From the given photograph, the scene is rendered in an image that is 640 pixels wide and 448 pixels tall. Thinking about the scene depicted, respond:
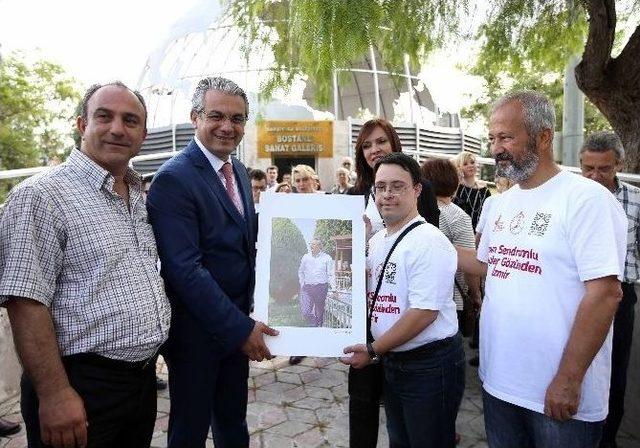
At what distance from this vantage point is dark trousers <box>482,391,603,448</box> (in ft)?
5.69

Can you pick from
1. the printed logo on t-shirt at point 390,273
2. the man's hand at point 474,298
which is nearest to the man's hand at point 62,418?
the printed logo on t-shirt at point 390,273

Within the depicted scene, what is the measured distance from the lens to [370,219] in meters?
2.53

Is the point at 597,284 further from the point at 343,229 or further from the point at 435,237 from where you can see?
the point at 343,229

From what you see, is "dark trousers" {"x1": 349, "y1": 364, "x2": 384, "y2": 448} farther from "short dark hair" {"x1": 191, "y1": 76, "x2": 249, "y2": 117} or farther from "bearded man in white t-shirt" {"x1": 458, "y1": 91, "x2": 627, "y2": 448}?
"short dark hair" {"x1": 191, "y1": 76, "x2": 249, "y2": 117}

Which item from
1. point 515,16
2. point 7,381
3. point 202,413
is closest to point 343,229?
point 202,413

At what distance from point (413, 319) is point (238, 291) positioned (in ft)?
2.73

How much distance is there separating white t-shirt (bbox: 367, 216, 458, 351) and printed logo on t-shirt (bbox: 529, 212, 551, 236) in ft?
1.22

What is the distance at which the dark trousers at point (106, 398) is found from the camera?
1.73 meters

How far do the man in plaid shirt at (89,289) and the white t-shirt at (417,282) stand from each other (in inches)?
36.9

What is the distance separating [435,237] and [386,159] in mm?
425

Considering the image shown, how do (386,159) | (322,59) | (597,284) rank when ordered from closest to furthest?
(597,284) → (386,159) → (322,59)

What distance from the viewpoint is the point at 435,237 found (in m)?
2.04

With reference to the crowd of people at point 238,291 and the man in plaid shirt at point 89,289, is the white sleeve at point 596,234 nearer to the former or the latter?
the crowd of people at point 238,291

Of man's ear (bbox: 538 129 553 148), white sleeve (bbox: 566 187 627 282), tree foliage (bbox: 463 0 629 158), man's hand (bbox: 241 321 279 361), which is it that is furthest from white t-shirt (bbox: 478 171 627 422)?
tree foliage (bbox: 463 0 629 158)
